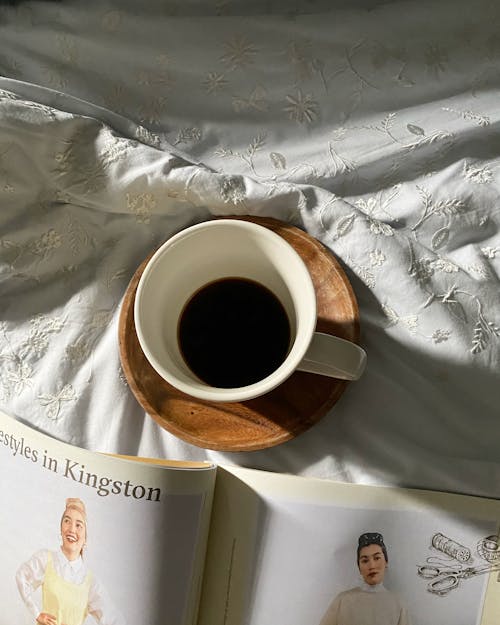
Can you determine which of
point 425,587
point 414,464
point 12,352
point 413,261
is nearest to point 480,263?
point 413,261

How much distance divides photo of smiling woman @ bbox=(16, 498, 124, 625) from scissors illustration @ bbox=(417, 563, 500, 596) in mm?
269

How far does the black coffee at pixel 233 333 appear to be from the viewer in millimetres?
568

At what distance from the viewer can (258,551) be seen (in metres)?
0.60

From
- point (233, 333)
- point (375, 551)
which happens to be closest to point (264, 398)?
point (233, 333)

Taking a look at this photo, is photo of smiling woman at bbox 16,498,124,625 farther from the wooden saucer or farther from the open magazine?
the wooden saucer

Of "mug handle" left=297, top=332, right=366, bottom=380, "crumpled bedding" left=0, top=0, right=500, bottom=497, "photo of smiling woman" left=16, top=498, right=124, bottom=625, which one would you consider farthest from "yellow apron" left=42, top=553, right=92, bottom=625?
"mug handle" left=297, top=332, right=366, bottom=380

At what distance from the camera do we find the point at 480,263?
2.03 feet

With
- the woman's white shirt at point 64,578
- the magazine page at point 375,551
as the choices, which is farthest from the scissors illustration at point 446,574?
the woman's white shirt at point 64,578

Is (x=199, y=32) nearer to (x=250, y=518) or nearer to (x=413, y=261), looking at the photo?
(x=413, y=261)

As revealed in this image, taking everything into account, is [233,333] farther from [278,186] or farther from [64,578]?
[64,578]

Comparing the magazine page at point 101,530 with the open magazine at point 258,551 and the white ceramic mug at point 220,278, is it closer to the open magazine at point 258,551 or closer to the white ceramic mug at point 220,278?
the open magazine at point 258,551

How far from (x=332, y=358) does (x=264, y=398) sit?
106 millimetres

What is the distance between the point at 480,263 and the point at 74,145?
39 centimetres

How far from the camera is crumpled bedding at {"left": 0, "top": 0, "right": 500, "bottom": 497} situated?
60 centimetres
